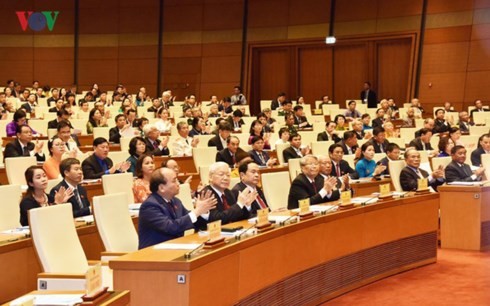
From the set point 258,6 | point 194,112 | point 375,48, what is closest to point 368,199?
point 194,112

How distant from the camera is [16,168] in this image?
7.78 m

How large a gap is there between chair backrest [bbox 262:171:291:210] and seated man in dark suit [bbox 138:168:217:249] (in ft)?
6.06


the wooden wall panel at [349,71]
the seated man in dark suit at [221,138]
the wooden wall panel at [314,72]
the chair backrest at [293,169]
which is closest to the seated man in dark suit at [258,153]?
the seated man in dark suit at [221,138]

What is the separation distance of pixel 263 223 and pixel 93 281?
213cm

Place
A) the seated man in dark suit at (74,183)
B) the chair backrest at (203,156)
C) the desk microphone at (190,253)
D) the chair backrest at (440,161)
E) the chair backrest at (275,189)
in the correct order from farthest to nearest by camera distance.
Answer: the chair backrest at (203,156), the chair backrest at (440,161), the chair backrest at (275,189), the seated man in dark suit at (74,183), the desk microphone at (190,253)

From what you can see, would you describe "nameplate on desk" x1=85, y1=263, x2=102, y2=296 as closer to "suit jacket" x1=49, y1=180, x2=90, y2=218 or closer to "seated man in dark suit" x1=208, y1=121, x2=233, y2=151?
"suit jacket" x1=49, y1=180, x2=90, y2=218

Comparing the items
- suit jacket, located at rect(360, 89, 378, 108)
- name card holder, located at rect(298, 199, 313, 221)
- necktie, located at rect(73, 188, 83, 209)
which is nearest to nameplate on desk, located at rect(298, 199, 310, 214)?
name card holder, located at rect(298, 199, 313, 221)

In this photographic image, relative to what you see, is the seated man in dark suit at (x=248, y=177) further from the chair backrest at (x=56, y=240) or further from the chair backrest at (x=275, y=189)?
the chair backrest at (x=56, y=240)

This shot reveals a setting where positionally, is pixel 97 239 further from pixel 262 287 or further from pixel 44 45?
pixel 44 45

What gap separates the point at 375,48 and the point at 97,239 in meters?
13.8

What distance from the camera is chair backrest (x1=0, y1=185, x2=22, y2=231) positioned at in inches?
220

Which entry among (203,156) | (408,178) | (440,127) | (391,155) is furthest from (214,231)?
(440,127)

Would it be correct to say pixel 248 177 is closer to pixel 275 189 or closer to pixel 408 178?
pixel 275 189

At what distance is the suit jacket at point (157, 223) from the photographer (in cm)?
496
